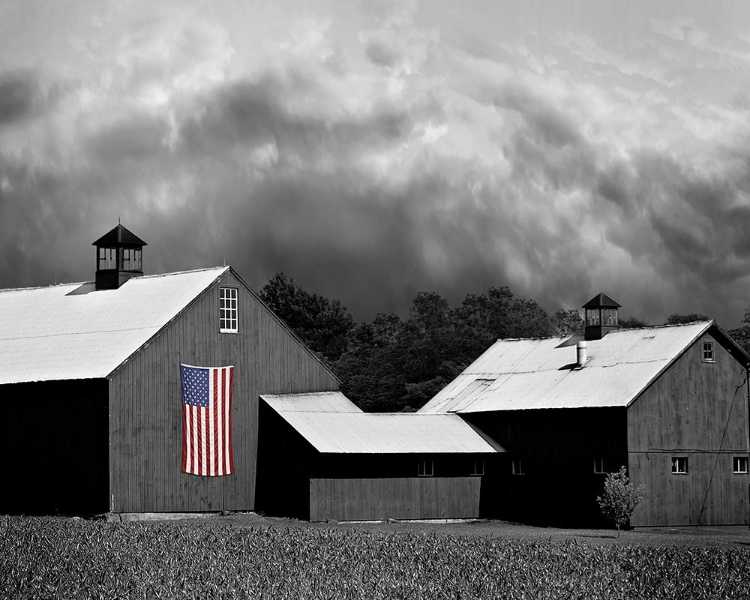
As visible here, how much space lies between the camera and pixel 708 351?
49625 mm

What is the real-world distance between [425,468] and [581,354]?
800 cm

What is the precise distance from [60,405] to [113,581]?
899 inches

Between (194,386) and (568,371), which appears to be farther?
(568,371)

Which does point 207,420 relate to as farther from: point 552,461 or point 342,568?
point 342,568

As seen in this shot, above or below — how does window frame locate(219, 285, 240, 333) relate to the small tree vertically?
above

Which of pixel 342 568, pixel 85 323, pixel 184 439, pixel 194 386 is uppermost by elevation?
pixel 85 323

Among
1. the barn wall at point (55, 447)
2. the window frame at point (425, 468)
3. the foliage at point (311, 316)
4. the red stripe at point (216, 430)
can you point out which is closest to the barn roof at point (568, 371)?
the window frame at point (425, 468)

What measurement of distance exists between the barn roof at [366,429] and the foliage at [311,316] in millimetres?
59857

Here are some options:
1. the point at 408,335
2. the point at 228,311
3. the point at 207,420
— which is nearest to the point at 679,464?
the point at 207,420

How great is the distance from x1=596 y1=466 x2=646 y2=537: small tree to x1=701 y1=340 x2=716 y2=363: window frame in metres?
7.03

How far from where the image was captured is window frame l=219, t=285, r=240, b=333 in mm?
49406

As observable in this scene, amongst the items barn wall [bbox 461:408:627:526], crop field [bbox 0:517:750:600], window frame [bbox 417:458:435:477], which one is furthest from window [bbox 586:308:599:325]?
crop field [bbox 0:517:750:600]

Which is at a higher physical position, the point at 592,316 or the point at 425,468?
the point at 592,316

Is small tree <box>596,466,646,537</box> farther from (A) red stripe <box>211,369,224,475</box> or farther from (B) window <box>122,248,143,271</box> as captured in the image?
(B) window <box>122,248,143,271</box>
